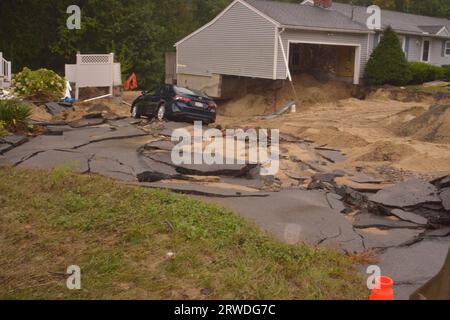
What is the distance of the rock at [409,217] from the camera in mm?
8305

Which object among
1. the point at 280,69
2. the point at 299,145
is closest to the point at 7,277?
the point at 299,145

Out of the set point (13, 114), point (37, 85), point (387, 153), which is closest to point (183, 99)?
point (13, 114)

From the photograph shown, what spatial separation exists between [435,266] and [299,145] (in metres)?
10.1

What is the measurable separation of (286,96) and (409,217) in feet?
69.8

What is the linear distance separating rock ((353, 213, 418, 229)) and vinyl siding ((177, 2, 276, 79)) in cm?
1968

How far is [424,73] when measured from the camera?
31.8 m

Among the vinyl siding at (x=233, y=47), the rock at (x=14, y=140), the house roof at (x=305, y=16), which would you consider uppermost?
the house roof at (x=305, y=16)

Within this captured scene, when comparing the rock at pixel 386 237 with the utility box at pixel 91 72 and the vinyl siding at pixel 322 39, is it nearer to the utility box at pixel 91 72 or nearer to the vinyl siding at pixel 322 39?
the vinyl siding at pixel 322 39

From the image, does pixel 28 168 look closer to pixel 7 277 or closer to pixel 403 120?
pixel 7 277

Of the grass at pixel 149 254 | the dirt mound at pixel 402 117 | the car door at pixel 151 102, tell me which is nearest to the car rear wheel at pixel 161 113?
the car door at pixel 151 102

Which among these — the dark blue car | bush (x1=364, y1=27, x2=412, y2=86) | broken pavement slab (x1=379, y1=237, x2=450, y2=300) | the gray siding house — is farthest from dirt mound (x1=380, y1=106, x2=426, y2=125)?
broken pavement slab (x1=379, y1=237, x2=450, y2=300)

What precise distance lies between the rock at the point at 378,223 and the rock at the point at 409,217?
0.36 ft

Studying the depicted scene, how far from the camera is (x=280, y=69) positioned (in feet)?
89.8

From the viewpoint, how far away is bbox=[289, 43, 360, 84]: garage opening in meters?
32.0
